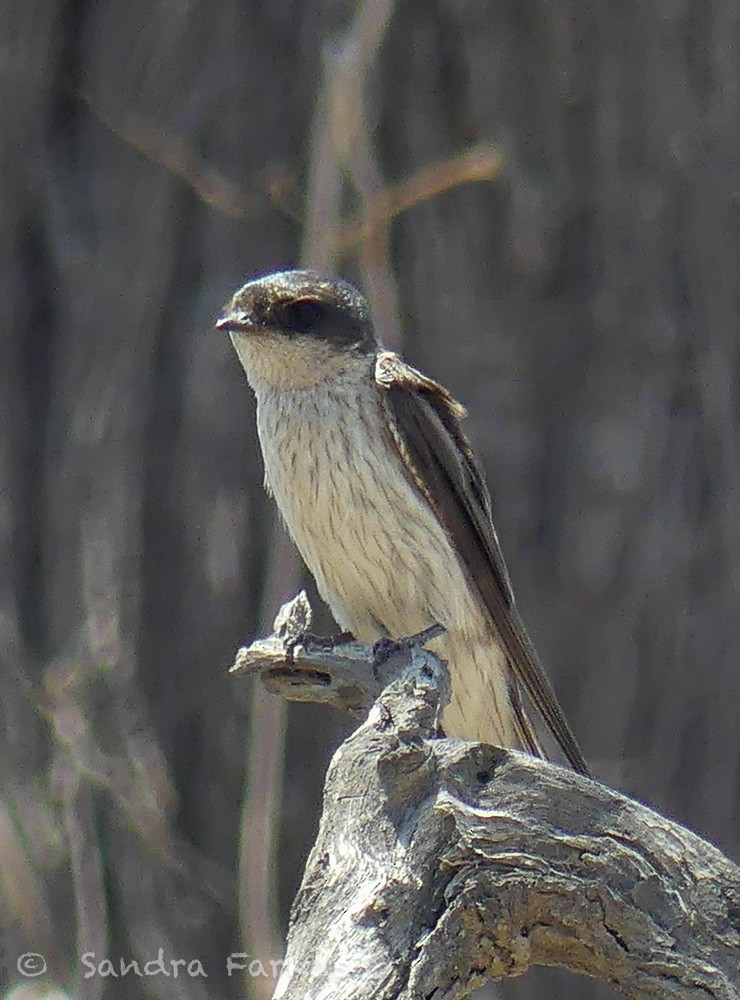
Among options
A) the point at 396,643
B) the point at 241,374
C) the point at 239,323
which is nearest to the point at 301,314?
the point at 239,323

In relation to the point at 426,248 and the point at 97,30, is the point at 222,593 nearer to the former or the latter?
the point at 426,248

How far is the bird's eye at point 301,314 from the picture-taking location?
393 centimetres

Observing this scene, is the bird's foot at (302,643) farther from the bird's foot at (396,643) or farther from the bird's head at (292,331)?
the bird's head at (292,331)

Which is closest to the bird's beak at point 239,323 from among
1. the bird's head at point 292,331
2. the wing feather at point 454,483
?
the bird's head at point 292,331

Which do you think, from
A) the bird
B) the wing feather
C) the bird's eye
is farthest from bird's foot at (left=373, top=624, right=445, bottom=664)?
the bird's eye

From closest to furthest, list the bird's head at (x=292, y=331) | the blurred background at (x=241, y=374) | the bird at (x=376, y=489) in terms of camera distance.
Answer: the bird at (x=376, y=489)
the bird's head at (x=292, y=331)
the blurred background at (x=241, y=374)

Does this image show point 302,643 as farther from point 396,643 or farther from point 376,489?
point 376,489

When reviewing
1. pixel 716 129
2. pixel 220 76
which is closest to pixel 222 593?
pixel 220 76

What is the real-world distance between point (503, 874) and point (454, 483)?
1.49 metres

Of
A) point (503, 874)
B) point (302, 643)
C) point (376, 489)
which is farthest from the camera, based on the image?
point (376, 489)

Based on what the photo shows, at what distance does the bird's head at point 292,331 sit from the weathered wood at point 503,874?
1333 mm

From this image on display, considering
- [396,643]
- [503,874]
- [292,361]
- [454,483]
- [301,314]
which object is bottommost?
[503,874]

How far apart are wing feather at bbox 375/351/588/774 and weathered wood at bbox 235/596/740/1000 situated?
3.87ft

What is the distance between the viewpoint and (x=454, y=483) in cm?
397
